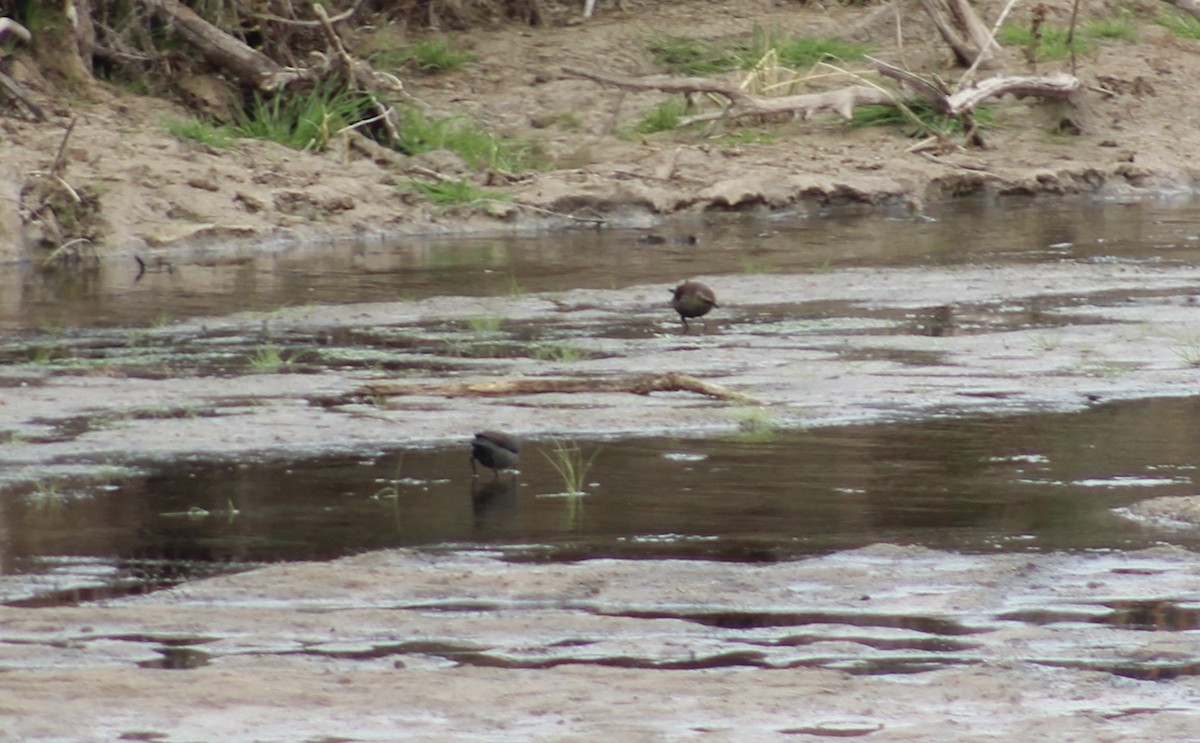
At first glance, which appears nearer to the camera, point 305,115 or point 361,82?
point 305,115

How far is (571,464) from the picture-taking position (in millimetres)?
6211

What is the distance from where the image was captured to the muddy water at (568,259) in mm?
10484

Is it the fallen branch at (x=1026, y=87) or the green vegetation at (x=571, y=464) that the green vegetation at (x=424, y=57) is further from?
the green vegetation at (x=571, y=464)

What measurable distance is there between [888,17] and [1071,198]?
315 centimetres

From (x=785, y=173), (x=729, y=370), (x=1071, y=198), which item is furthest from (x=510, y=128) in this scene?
(x=729, y=370)

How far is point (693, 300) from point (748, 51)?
804cm

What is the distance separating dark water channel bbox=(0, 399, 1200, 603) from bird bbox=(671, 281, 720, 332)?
91.1 inches

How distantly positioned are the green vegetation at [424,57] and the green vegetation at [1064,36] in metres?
4.30

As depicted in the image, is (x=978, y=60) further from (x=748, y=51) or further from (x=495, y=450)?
(x=495, y=450)

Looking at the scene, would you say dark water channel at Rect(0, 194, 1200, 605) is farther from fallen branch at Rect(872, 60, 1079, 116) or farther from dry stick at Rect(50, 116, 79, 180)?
fallen branch at Rect(872, 60, 1079, 116)

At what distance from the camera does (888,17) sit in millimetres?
17891

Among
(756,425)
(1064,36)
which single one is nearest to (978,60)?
(1064,36)

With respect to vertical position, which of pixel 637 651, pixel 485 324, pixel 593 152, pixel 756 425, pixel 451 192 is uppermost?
pixel 593 152

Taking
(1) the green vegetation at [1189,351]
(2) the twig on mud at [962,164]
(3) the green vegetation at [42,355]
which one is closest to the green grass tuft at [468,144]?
(2) the twig on mud at [962,164]
